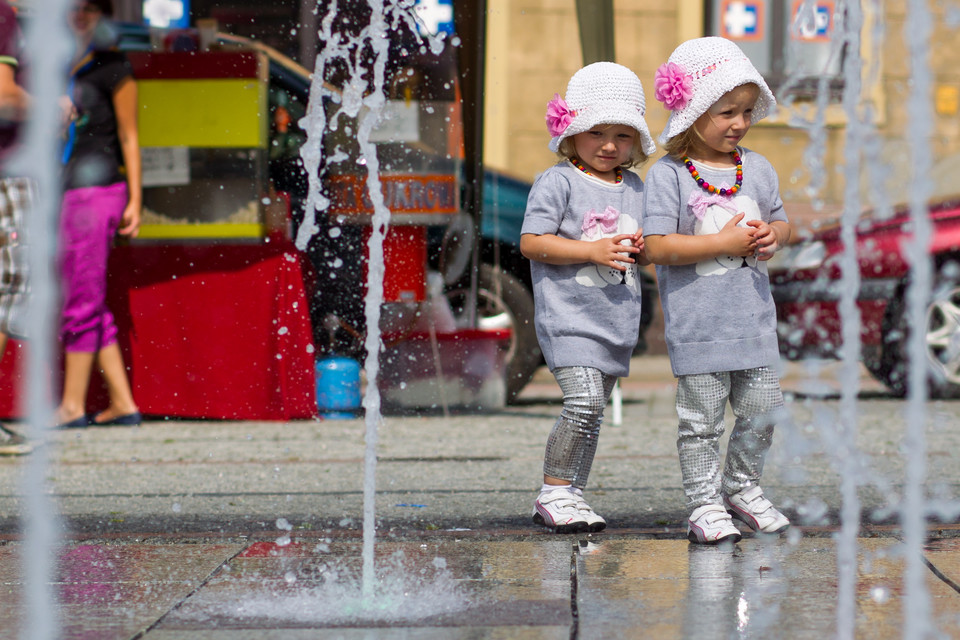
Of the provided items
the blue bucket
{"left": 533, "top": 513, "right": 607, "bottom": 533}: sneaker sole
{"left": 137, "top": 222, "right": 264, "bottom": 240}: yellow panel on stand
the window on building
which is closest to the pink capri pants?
{"left": 137, "top": 222, "right": 264, "bottom": 240}: yellow panel on stand

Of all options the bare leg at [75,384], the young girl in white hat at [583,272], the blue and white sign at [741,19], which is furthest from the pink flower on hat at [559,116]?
the blue and white sign at [741,19]

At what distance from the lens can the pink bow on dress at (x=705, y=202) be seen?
316cm

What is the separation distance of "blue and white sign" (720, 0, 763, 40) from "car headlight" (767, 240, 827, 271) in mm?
5085

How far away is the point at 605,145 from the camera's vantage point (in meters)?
3.36

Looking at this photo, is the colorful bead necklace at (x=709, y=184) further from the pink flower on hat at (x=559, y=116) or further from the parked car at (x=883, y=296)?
the parked car at (x=883, y=296)

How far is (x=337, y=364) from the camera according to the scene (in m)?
6.12

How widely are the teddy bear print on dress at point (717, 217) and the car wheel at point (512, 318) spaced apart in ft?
11.3

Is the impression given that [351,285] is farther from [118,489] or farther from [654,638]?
[654,638]

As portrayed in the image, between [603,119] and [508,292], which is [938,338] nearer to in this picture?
[508,292]

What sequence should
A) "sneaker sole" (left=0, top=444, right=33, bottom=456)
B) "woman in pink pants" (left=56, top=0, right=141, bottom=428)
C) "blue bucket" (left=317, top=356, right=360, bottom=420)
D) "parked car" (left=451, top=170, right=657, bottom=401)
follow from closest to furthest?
"sneaker sole" (left=0, top=444, right=33, bottom=456) → "woman in pink pants" (left=56, top=0, right=141, bottom=428) → "blue bucket" (left=317, top=356, right=360, bottom=420) → "parked car" (left=451, top=170, right=657, bottom=401)

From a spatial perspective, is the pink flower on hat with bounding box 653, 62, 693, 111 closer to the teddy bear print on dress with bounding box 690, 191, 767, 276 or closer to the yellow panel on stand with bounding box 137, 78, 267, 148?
the teddy bear print on dress with bounding box 690, 191, 767, 276

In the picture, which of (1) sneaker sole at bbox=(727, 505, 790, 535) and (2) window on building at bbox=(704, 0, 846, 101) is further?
(2) window on building at bbox=(704, 0, 846, 101)

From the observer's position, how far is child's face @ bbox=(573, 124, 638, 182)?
3355mm

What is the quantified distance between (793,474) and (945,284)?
3.04 metres
